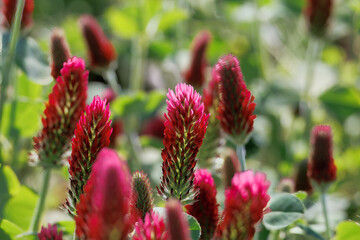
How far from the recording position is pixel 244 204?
34.4 inches

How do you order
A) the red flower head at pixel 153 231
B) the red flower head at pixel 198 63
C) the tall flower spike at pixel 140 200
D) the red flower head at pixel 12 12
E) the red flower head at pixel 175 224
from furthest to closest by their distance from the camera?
the red flower head at pixel 198 63, the red flower head at pixel 12 12, the tall flower spike at pixel 140 200, the red flower head at pixel 153 231, the red flower head at pixel 175 224

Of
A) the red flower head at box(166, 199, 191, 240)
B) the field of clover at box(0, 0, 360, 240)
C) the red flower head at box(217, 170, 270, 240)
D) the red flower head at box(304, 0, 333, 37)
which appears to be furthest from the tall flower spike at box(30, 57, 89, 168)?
the red flower head at box(304, 0, 333, 37)

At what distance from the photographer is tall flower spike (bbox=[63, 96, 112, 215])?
94 centimetres

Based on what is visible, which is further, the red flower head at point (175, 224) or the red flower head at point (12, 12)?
the red flower head at point (12, 12)

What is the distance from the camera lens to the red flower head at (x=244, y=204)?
0.87 metres

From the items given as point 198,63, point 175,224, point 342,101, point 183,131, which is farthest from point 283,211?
point 342,101

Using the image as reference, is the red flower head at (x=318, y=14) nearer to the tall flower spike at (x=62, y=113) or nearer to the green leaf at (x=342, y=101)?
the green leaf at (x=342, y=101)

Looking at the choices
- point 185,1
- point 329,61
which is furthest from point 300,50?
point 185,1

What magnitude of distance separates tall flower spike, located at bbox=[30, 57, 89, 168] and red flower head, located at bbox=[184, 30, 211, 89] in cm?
92

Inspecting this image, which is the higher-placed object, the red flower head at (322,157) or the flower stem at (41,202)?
the red flower head at (322,157)

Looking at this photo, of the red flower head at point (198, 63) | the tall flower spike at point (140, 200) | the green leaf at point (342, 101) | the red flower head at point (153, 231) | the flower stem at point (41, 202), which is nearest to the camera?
the red flower head at point (153, 231)

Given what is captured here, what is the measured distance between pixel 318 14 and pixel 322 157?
3.17 ft

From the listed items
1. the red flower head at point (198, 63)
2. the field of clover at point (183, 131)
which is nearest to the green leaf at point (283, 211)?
the field of clover at point (183, 131)

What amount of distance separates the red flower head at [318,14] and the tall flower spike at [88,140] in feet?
4.62
